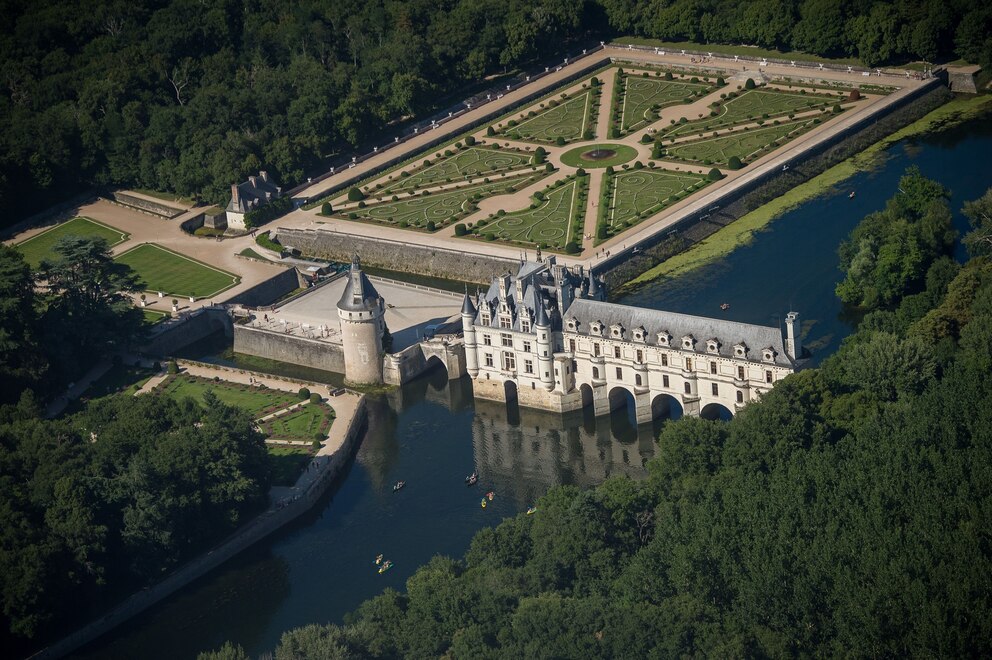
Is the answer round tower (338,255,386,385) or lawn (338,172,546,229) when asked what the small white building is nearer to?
lawn (338,172,546,229)

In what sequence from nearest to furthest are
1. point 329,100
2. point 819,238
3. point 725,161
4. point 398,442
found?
point 398,442
point 819,238
point 725,161
point 329,100

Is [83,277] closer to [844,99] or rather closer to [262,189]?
[262,189]

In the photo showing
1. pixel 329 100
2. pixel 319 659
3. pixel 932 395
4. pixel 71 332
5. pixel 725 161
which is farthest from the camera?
pixel 329 100

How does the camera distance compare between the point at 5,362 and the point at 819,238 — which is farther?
the point at 819,238

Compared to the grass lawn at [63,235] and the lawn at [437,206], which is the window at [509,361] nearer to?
the lawn at [437,206]

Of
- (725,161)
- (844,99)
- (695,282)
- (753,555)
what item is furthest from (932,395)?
(844,99)

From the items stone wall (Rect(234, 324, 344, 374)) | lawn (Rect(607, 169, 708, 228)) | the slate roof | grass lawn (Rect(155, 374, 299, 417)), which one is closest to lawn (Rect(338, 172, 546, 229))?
lawn (Rect(607, 169, 708, 228))
